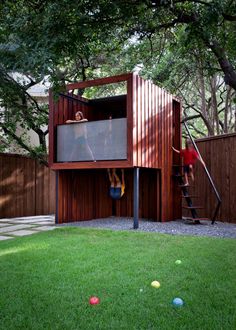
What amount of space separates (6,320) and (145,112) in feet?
20.0

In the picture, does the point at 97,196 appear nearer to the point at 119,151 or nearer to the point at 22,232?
the point at 119,151

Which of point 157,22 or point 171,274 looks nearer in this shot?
point 171,274

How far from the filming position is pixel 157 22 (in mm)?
6855

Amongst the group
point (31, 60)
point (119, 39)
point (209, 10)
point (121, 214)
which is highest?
point (119, 39)

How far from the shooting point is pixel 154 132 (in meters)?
8.38

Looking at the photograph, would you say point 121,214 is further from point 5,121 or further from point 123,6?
point 123,6

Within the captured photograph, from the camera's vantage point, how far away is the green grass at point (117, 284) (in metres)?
2.59

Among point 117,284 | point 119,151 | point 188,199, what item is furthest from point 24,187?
point 117,284

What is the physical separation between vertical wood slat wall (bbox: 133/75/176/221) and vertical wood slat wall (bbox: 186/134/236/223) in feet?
2.73

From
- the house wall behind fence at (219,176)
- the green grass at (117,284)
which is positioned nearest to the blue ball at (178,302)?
the green grass at (117,284)

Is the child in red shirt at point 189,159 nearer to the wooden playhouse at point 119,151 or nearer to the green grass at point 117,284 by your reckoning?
the wooden playhouse at point 119,151

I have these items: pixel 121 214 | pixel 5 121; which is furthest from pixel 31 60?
pixel 5 121

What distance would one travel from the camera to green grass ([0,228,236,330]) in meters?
2.59

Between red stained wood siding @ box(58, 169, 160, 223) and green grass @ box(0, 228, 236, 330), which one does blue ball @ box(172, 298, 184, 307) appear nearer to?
green grass @ box(0, 228, 236, 330)
